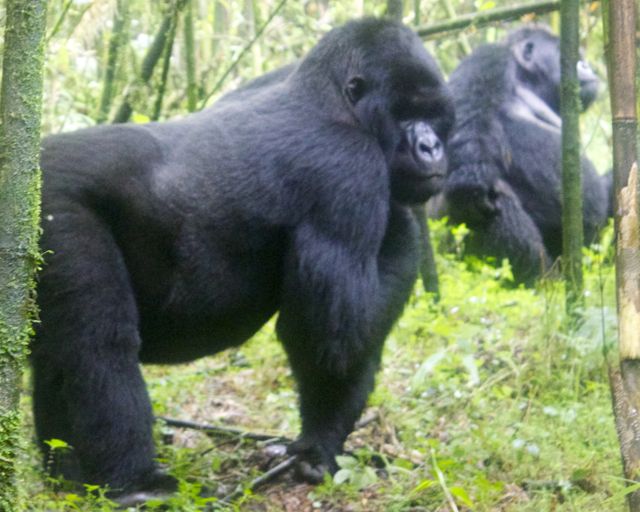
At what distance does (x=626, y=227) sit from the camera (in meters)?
2.44

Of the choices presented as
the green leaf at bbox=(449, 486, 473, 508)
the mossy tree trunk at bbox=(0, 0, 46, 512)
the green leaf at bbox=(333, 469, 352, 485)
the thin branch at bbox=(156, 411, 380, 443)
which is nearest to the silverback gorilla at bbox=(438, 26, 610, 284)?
the thin branch at bbox=(156, 411, 380, 443)

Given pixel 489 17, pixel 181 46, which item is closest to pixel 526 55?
pixel 489 17

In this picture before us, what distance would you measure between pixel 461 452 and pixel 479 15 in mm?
2731

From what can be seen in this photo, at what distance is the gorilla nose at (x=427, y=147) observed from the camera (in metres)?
3.31

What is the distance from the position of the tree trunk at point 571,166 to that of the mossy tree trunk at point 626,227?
5.47 feet

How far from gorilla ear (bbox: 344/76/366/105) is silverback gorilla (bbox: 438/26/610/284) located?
2674 millimetres

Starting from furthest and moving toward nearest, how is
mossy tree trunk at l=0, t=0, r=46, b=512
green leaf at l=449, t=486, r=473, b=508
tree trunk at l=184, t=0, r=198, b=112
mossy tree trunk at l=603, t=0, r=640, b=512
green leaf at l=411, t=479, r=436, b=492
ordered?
tree trunk at l=184, t=0, r=198, b=112, green leaf at l=411, t=479, r=436, b=492, green leaf at l=449, t=486, r=473, b=508, mossy tree trunk at l=603, t=0, r=640, b=512, mossy tree trunk at l=0, t=0, r=46, b=512

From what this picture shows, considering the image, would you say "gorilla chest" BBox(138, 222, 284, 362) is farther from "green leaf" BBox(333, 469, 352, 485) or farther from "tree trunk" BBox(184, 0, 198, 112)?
"tree trunk" BBox(184, 0, 198, 112)

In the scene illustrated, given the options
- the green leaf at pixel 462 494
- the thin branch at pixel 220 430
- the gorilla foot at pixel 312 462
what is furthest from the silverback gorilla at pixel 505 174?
the green leaf at pixel 462 494

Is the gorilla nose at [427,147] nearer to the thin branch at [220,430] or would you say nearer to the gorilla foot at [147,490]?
the thin branch at [220,430]

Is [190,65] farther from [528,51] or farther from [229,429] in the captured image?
[528,51]

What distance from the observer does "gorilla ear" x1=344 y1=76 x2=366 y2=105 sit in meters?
3.35

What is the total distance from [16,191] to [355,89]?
1.55m

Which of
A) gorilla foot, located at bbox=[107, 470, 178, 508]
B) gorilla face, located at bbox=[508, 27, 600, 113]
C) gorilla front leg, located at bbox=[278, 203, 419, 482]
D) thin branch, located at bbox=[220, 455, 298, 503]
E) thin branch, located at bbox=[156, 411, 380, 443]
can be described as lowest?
thin branch, located at bbox=[220, 455, 298, 503]
